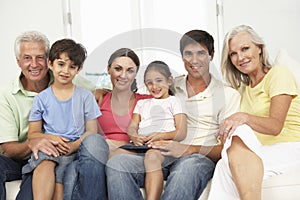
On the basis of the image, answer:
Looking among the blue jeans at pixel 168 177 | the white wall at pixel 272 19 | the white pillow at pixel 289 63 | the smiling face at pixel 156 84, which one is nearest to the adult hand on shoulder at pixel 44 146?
the blue jeans at pixel 168 177

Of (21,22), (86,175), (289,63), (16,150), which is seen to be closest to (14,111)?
(16,150)

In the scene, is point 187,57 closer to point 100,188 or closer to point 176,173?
point 176,173

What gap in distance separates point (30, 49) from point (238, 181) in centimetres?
106

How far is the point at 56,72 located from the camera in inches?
78.8

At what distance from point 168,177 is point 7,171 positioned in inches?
25.2

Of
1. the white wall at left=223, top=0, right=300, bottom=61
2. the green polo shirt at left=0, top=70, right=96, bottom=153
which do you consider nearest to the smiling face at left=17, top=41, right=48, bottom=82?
the green polo shirt at left=0, top=70, right=96, bottom=153

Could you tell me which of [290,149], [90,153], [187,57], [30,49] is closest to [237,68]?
[187,57]

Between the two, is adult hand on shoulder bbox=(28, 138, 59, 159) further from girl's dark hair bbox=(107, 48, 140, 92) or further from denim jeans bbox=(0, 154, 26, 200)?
girl's dark hair bbox=(107, 48, 140, 92)

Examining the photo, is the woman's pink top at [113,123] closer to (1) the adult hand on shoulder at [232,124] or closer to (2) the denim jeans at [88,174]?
(2) the denim jeans at [88,174]

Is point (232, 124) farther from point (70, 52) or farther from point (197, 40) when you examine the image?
point (70, 52)

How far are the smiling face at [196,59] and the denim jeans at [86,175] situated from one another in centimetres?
51

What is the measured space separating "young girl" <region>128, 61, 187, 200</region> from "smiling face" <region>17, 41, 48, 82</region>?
45 cm

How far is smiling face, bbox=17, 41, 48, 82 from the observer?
6.82ft

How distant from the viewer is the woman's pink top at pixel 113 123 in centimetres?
205
